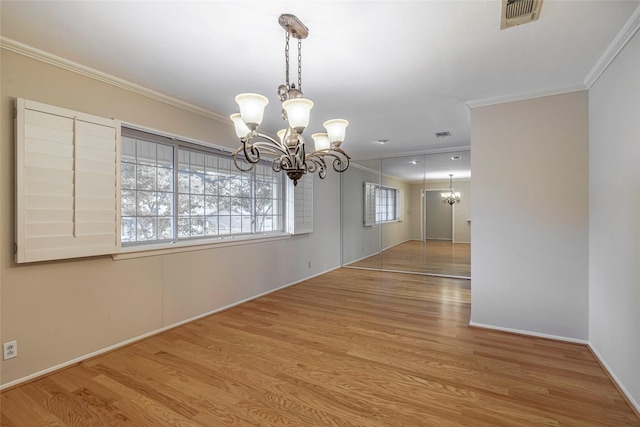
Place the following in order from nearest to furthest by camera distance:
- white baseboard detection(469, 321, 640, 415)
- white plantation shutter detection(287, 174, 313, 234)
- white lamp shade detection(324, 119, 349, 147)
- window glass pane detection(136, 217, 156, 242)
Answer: white baseboard detection(469, 321, 640, 415), white lamp shade detection(324, 119, 349, 147), window glass pane detection(136, 217, 156, 242), white plantation shutter detection(287, 174, 313, 234)

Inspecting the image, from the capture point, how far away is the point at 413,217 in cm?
727

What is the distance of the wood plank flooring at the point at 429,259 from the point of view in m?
6.18

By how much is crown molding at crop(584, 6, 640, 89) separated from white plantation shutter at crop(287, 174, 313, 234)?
3.51m

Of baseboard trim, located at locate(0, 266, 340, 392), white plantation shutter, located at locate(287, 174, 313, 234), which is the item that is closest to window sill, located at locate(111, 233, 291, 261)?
white plantation shutter, located at locate(287, 174, 313, 234)

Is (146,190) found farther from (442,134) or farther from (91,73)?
(442,134)

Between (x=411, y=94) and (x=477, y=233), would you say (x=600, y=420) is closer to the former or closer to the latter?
(x=477, y=233)

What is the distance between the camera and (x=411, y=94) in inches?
120

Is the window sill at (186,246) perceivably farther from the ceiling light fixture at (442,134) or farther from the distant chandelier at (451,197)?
the distant chandelier at (451,197)

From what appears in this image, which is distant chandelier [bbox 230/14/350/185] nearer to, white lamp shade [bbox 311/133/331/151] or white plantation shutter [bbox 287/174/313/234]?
white lamp shade [bbox 311/133/331/151]

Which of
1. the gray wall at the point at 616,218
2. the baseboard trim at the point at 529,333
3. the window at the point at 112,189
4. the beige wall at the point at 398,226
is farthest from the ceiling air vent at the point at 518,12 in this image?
the beige wall at the point at 398,226

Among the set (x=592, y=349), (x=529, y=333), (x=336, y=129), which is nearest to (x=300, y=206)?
(x=336, y=129)

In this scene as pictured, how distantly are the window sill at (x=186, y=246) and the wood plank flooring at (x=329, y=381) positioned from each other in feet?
2.78

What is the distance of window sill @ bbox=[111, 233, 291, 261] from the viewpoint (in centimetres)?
282

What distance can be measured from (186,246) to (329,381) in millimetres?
2121
